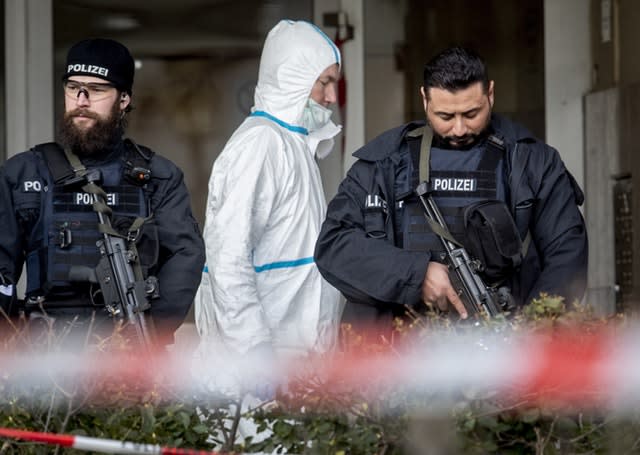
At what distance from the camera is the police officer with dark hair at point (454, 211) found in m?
4.14

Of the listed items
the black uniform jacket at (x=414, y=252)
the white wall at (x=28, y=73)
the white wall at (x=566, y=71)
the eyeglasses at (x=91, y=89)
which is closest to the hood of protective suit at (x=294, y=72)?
the eyeglasses at (x=91, y=89)

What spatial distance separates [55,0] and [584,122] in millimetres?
3040

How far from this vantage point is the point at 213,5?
805cm

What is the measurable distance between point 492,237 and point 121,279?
1.16 m

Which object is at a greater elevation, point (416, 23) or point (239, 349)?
point (416, 23)

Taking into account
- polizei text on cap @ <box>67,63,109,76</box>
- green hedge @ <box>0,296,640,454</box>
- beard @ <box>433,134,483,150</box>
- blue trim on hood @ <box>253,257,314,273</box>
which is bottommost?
green hedge @ <box>0,296,640,454</box>

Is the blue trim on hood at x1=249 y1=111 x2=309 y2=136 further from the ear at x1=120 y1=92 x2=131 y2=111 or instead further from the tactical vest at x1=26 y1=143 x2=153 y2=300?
the tactical vest at x1=26 y1=143 x2=153 y2=300

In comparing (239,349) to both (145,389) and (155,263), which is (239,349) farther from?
(145,389)

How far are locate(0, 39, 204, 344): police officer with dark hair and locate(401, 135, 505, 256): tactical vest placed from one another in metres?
0.79

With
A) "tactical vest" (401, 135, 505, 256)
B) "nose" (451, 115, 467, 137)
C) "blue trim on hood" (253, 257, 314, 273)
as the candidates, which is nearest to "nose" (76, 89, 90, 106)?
"blue trim on hood" (253, 257, 314, 273)

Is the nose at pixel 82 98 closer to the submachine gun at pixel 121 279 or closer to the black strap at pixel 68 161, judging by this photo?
the black strap at pixel 68 161

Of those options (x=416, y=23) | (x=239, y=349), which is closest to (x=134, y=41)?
(x=416, y=23)

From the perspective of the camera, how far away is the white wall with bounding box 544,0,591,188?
753 cm

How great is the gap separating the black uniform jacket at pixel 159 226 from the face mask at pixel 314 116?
785mm
